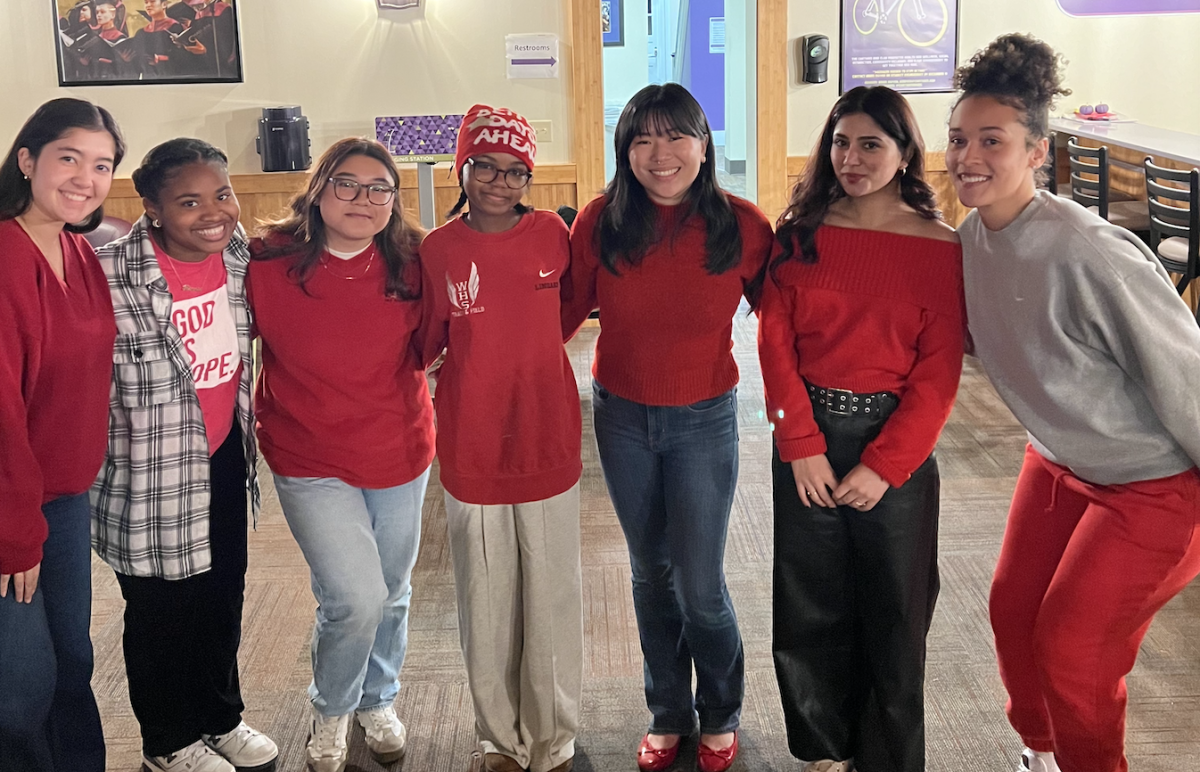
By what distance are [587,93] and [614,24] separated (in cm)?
401

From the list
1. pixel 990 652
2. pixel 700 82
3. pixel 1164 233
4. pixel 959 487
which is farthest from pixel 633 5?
pixel 990 652

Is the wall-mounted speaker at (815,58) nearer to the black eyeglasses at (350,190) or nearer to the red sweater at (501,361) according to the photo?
the red sweater at (501,361)

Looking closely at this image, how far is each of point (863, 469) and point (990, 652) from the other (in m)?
1.10

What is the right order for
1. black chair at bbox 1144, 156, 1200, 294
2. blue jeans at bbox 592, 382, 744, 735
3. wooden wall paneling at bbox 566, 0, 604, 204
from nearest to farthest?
blue jeans at bbox 592, 382, 744, 735 < black chair at bbox 1144, 156, 1200, 294 < wooden wall paneling at bbox 566, 0, 604, 204

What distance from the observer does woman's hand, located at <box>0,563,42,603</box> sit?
67.8 inches

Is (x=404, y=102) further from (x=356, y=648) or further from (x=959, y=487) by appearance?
(x=356, y=648)

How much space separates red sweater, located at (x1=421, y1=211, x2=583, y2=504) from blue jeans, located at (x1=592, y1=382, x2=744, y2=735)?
0.37 ft

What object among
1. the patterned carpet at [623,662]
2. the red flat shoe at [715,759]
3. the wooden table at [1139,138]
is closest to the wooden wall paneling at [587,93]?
the wooden table at [1139,138]

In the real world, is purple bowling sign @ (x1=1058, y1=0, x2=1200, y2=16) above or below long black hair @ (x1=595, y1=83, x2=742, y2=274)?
above

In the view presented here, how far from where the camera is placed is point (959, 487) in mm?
3785

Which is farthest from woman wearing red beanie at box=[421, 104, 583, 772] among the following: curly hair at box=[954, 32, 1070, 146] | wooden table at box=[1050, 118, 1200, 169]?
wooden table at box=[1050, 118, 1200, 169]

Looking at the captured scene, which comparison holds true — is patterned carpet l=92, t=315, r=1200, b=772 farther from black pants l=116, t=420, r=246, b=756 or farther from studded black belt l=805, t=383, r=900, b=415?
studded black belt l=805, t=383, r=900, b=415

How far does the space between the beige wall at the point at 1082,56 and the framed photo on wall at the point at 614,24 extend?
377 centimetres

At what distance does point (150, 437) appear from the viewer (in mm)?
1950
